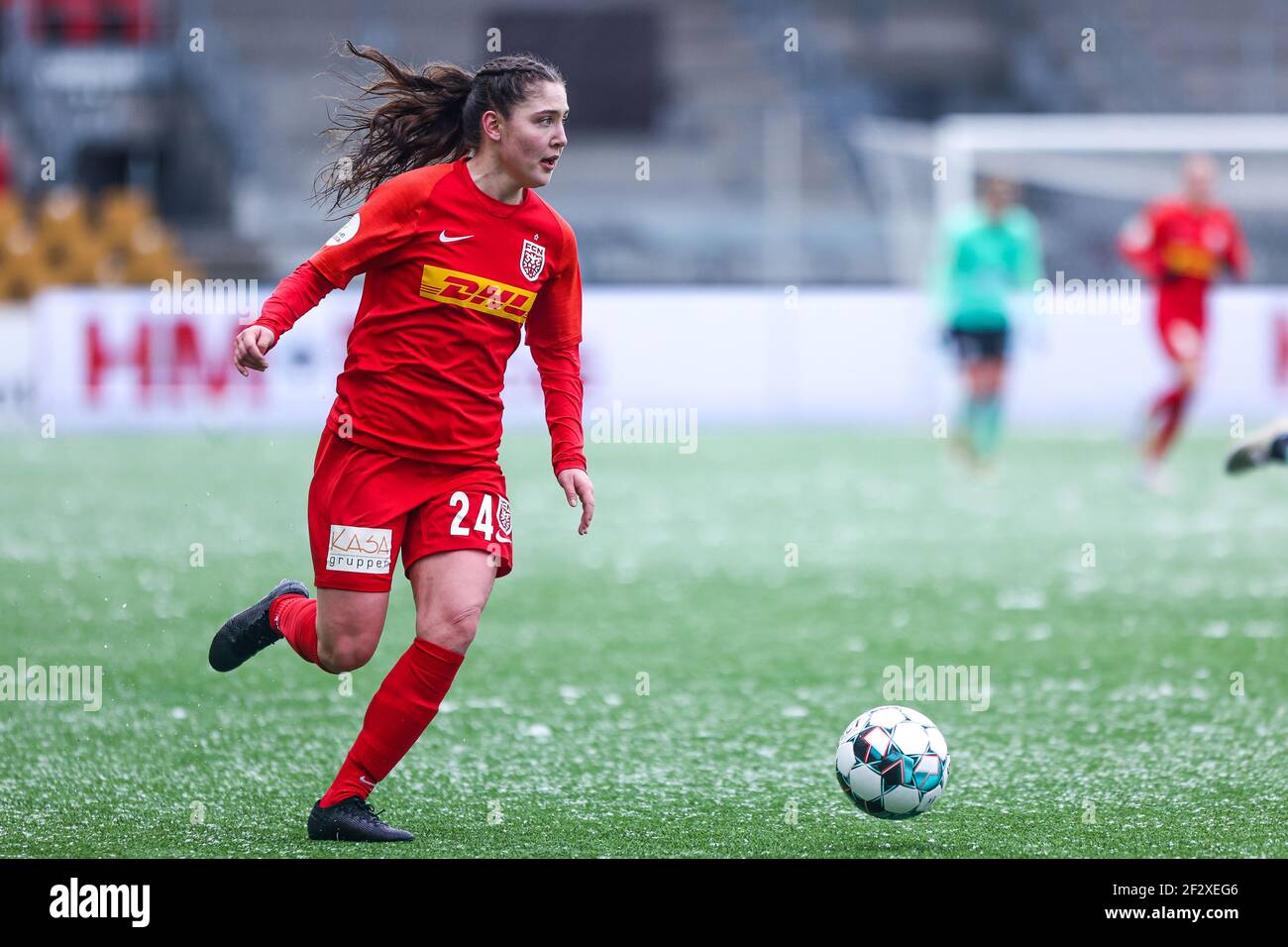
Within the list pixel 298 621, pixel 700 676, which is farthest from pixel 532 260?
pixel 700 676

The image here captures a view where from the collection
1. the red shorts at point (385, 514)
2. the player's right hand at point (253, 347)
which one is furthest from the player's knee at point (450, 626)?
the player's right hand at point (253, 347)

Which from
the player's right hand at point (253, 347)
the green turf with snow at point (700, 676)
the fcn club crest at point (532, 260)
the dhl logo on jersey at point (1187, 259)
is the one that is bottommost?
the green turf with snow at point (700, 676)

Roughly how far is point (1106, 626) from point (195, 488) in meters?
7.37

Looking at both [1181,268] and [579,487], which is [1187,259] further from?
[579,487]

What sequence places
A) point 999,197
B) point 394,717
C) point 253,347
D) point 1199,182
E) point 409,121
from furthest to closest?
point 999,197
point 1199,182
point 409,121
point 394,717
point 253,347

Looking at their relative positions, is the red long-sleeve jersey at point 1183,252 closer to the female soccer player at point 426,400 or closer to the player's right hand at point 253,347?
the female soccer player at point 426,400

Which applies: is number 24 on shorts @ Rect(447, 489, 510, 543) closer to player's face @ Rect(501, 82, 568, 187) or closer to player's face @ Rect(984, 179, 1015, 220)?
player's face @ Rect(501, 82, 568, 187)

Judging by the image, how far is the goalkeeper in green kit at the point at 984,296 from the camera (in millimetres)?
14672

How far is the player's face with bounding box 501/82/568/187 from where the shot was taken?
445cm

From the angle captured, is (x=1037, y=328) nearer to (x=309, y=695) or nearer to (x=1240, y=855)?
(x=309, y=695)

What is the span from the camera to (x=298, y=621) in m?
4.79

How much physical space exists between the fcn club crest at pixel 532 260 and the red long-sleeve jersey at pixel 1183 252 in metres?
9.39

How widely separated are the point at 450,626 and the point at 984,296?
10.8m

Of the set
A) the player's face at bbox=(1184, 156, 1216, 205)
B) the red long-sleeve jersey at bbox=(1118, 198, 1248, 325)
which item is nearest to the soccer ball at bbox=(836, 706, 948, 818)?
the red long-sleeve jersey at bbox=(1118, 198, 1248, 325)
